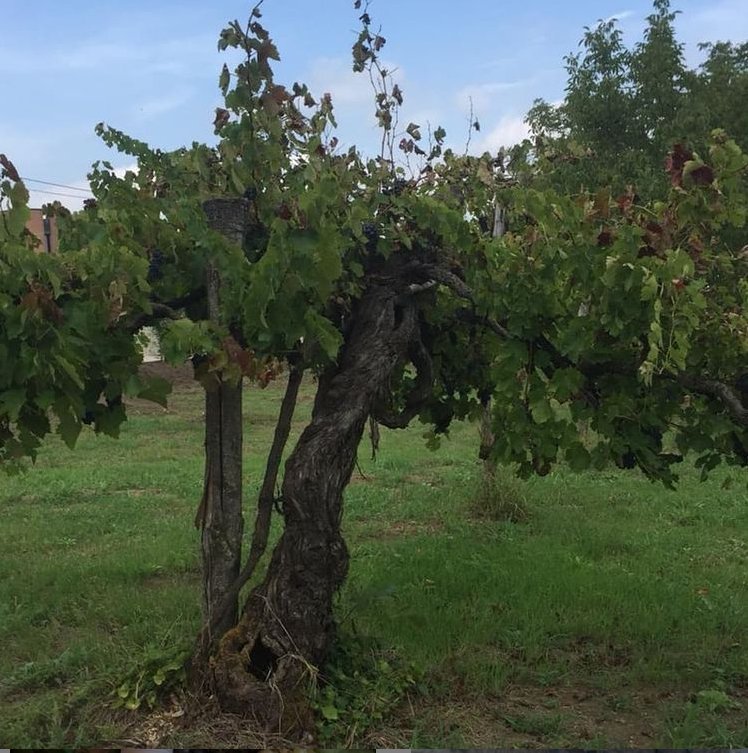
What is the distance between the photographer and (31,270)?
2.57 meters

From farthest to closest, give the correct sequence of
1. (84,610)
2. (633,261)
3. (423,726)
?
1. (84,610)
2. (423,726)
3. (633,261)

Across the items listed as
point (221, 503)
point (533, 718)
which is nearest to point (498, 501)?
point (533, 718)

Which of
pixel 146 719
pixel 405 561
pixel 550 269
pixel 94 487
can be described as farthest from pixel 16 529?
pixel 550 269

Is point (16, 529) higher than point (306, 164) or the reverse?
the reverse

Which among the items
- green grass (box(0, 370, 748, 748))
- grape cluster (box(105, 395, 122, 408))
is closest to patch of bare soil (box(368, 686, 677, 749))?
green grass (box(0, 370, 748, 748))

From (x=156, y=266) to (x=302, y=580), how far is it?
48.7 inches

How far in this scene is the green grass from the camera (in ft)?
11.5

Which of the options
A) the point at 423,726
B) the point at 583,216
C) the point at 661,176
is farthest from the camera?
the point at 661,176

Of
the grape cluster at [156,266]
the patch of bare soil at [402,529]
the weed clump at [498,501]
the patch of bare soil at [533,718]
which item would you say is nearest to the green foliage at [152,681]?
the patch of bare soil at [533,718]

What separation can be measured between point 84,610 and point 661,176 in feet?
28.7

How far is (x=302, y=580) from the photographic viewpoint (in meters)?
3.13

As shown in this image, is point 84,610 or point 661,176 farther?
point 661,176

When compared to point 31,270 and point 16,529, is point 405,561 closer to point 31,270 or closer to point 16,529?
point 16,529

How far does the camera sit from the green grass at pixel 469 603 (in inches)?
138
